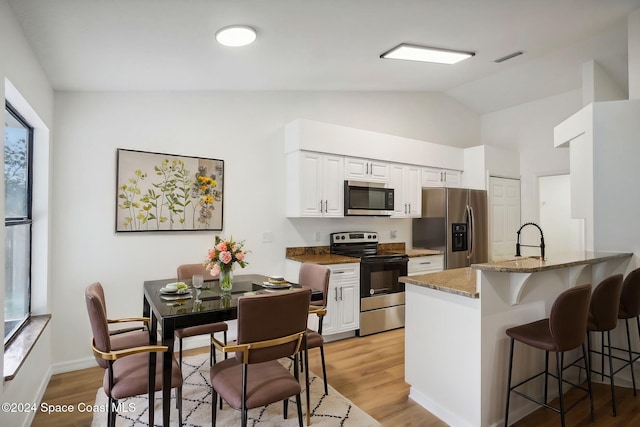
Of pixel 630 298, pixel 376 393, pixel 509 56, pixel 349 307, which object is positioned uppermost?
pixel 509 56

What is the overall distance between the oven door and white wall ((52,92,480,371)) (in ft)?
2.38

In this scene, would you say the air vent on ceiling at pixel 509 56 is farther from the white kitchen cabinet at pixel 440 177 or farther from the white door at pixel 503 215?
the white door at pixel 503 215

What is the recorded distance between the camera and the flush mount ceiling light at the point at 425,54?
319 centimetres

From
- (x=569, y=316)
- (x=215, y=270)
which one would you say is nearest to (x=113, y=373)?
(x=215, y=270)

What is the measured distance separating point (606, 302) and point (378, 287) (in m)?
2.17

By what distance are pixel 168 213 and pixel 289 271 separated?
147cm

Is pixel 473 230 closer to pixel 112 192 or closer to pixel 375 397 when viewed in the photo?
pixel 375 397

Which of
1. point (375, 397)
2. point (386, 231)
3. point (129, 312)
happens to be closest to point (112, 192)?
point (129, 312)

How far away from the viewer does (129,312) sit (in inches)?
132

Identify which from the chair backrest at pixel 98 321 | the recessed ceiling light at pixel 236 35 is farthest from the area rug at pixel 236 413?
the recessed ceiling light at pixel 236 35

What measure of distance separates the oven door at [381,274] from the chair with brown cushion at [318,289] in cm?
113

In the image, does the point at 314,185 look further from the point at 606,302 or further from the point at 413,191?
the point at 606,302

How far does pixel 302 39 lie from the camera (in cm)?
264

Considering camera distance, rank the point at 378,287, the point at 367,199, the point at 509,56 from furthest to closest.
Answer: the point at 367,199 < the point at 378,287 < the point at 509,56
